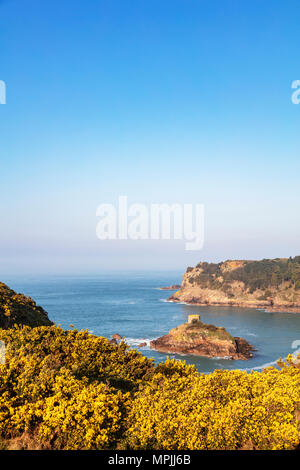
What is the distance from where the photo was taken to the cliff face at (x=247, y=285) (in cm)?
12219

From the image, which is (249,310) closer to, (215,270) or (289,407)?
(215,270)

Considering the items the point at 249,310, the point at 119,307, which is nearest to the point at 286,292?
the point at 249,310

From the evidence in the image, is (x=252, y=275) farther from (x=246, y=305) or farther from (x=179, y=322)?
(x=179, y=322)

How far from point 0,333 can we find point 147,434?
1094 cm

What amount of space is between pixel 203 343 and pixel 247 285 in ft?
256

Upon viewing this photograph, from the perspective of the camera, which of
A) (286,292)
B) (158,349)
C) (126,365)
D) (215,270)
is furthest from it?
(215,270)

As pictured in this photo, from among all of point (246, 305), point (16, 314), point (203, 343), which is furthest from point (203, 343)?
point (246, 305)

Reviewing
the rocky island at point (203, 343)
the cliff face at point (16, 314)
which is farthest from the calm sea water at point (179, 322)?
the cliff face at point (16, 314)

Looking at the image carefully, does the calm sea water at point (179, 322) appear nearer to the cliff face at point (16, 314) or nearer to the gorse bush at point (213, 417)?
the cliff face at point (16, 314)

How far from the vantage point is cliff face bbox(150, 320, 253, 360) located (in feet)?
193

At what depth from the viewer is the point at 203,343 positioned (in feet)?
200

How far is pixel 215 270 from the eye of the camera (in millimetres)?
153875

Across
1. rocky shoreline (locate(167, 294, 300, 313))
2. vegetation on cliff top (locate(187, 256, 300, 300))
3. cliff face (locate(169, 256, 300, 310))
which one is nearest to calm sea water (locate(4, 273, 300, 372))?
rocky shoreline (locate(167, 294, 300, 313))

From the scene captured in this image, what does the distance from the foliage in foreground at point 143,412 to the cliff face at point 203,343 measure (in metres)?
46.7
